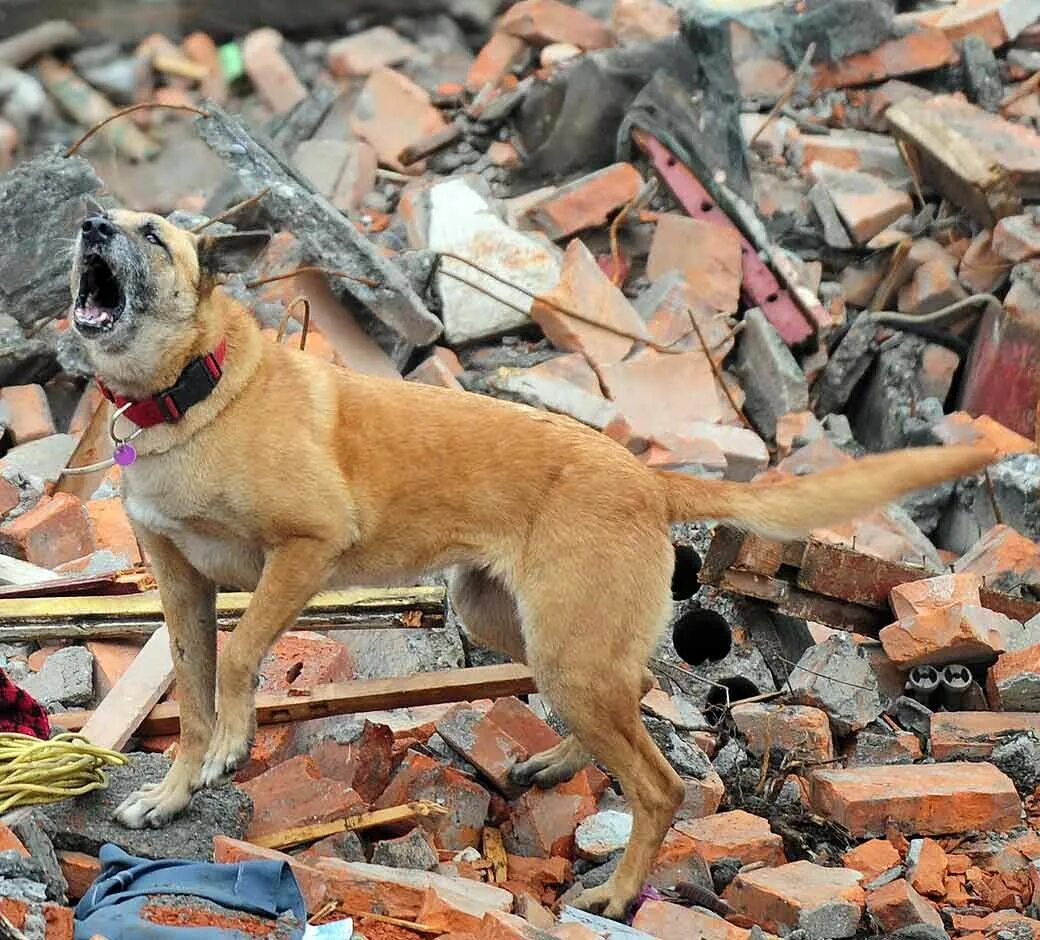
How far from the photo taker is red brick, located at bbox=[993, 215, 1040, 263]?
9453 millimetres

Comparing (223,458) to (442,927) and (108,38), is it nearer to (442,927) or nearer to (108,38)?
(442,927)

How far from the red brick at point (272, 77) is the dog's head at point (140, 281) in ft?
24.4

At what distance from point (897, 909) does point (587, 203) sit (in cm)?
635

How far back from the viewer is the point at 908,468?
14.2 ft

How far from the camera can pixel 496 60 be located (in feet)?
38.0

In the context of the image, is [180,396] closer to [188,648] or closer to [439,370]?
[188,648]

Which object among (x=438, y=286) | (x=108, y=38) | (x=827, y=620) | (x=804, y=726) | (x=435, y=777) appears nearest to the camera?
(x=435, y=777)

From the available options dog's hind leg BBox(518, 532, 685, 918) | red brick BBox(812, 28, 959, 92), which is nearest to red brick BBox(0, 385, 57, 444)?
dog's hind leg BBox(518, 532, 685, 918)

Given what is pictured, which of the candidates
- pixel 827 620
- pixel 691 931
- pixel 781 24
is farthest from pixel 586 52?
pixel 691 931

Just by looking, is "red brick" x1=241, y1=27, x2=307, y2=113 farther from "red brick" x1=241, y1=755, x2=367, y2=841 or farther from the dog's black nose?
"red brick" x1=241, y1=755, x2=367, y2=841

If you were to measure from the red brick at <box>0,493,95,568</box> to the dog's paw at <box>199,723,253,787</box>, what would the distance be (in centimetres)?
270

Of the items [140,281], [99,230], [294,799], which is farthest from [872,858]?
[99,230]

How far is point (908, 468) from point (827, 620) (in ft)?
6.98

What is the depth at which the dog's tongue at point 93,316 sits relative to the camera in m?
4.22
